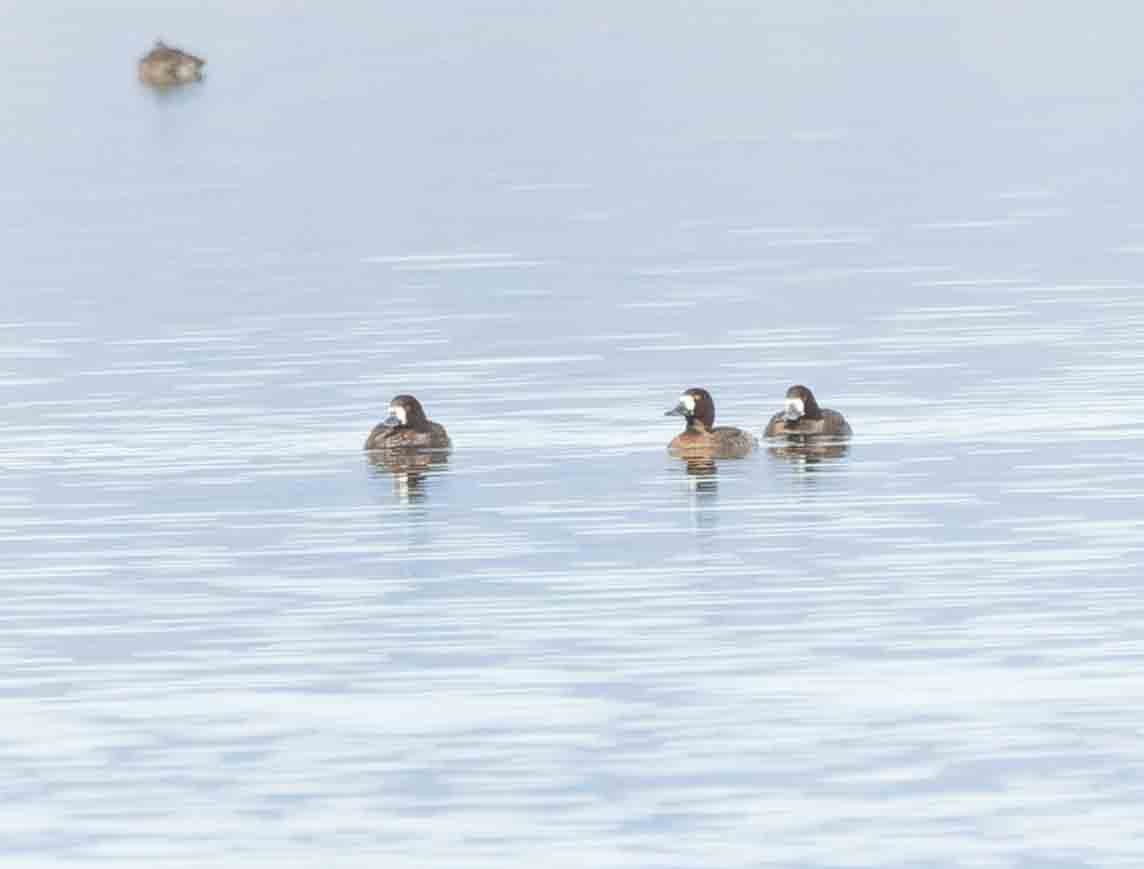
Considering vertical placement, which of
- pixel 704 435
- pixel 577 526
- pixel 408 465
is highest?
pixel 704 435

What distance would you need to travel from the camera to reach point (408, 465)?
3300 cm

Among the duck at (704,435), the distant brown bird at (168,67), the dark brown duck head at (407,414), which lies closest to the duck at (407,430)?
the dark brown duck head at (407,414)

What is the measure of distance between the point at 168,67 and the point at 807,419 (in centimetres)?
6617

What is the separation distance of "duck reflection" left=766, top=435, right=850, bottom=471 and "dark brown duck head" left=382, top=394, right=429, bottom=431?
292 cm

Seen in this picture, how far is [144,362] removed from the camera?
136 feet

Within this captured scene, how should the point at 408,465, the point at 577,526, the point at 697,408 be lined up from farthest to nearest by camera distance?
the point at 697,408 → the point at 408,465 → the point at 577,526

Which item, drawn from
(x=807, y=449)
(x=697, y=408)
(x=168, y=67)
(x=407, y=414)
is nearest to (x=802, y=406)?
(x=807, y=449)

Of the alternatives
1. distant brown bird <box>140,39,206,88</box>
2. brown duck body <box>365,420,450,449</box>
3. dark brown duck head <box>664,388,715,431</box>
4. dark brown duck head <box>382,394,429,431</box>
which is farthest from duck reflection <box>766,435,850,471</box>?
distant brown bird <box>140,39,206,88</box>

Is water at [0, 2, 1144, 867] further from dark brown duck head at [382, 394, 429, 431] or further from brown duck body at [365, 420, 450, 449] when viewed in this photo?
dark brown duck head at [382, 394, 429, 431]

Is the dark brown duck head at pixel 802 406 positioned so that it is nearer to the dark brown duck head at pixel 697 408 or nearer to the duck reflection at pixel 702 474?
the dark brown duck head at pixel 697 408

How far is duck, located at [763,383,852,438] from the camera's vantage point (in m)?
33.4

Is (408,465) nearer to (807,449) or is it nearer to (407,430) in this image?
(407,430)

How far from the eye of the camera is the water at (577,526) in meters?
20.2

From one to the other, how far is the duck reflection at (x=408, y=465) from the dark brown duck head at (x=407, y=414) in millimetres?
203
